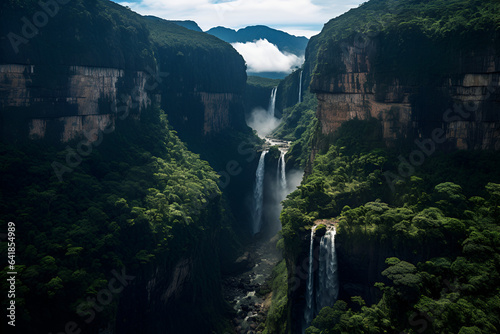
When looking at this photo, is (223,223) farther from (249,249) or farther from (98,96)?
(98,96)

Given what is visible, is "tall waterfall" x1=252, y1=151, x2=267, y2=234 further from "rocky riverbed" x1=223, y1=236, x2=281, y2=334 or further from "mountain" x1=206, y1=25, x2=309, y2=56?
"mountain" x1=206, y1=25, x2=309, y2=56

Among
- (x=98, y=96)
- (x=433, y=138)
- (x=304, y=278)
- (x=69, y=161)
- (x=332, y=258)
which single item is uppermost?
(x=98, y=96)

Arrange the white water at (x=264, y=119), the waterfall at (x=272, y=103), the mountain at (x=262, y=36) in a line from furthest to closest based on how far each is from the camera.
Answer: the mountain at (x=262, y=36) → the waterfall at (x=272, y=103) → the white water at (x=264, y=119)

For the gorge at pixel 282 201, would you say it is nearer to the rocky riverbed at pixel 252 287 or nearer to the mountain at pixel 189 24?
the rocky riverbed at pixel 252 287

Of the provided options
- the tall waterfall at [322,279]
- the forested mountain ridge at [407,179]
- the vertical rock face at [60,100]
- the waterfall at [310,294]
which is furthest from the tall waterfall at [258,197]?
the tall waterfall at [322,279]

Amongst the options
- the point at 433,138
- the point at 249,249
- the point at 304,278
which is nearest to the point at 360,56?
the point at 433,138

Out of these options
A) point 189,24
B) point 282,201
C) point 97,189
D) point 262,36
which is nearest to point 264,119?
point 189,24
